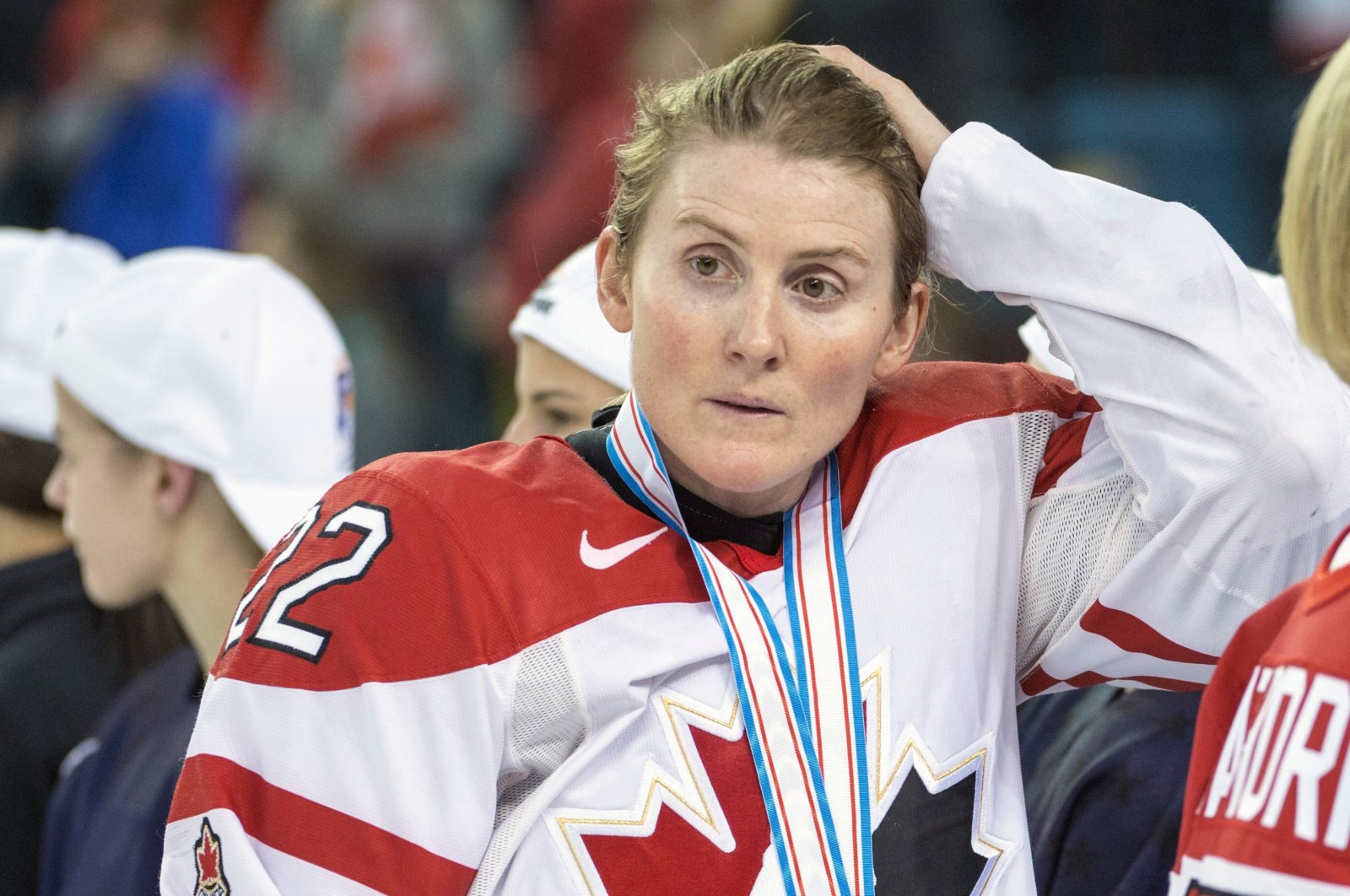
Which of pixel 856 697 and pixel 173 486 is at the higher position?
pixel 856 697

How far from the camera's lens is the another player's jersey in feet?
4.01

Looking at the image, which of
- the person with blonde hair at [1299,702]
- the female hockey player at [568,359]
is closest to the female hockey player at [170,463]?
the female hockey player at [568,359]

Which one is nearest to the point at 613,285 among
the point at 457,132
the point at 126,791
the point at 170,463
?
the point at 170,463

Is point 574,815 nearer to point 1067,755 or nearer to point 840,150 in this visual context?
point 840,150

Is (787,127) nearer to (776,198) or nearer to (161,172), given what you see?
(776,198)

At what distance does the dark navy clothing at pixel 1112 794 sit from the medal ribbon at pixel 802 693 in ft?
1.92

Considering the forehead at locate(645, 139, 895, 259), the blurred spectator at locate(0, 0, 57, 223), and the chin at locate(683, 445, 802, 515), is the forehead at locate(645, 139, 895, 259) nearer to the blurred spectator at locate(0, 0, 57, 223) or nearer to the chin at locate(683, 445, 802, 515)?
the chin at locate(683, 445, 802, 515)

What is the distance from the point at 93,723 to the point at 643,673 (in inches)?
68.8

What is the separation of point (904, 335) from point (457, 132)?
4.01 meters

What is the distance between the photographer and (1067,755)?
7.45ft

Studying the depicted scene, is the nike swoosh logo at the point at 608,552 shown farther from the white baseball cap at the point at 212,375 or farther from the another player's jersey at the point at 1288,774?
the white baseball cap at the point at 212,375

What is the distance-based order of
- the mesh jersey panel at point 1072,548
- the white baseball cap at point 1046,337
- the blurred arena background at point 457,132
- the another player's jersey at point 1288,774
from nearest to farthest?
the another player's jersey at point 1288,774 → the mesh jersey panel at point 1072,548 → the white baseball cap at point 1046,337 → the blurred arena background at point 457,132

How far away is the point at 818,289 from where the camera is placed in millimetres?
1701

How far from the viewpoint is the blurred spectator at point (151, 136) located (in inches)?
215
